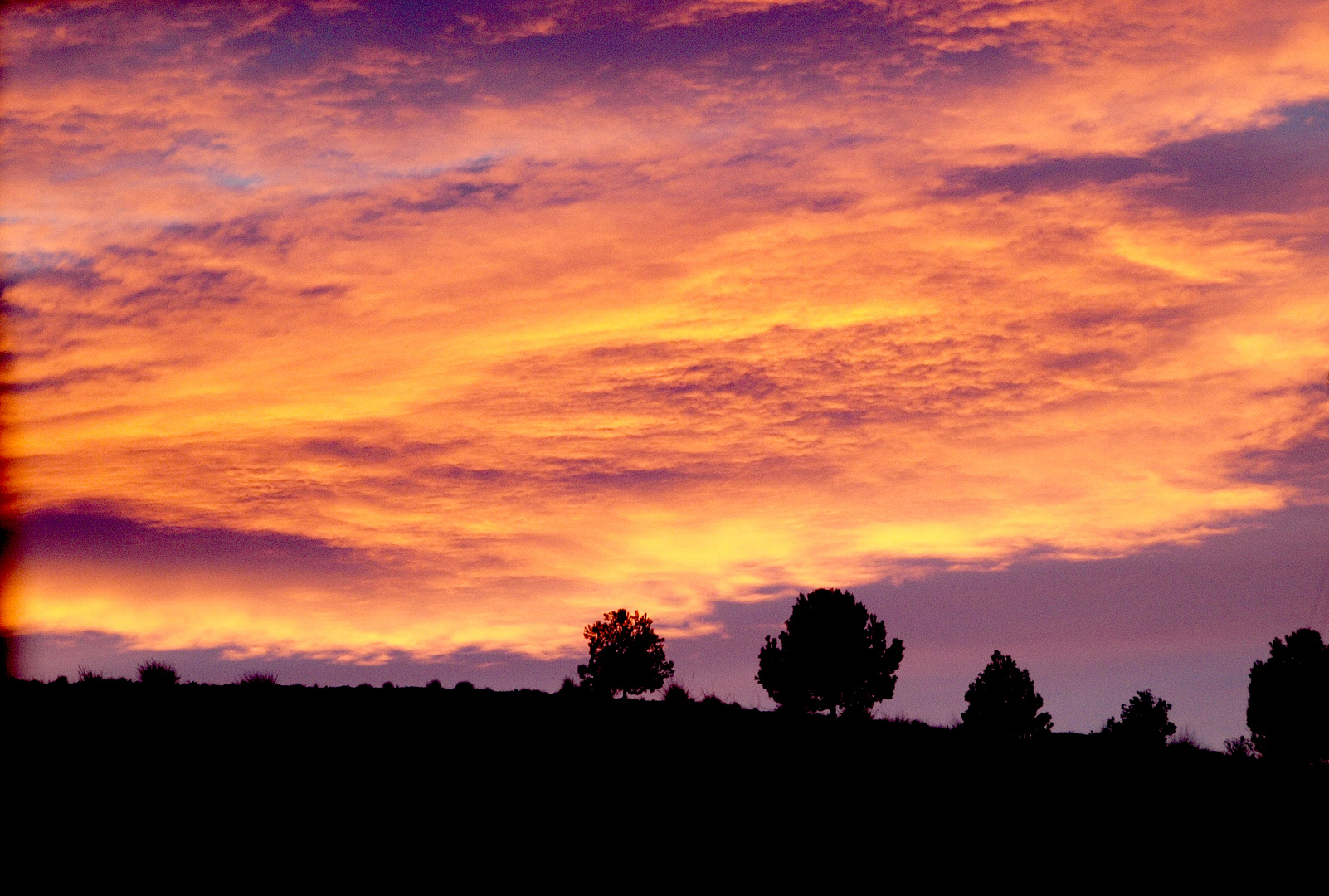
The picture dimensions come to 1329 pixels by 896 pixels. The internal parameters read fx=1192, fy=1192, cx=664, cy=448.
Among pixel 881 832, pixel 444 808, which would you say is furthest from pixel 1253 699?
pixel 444 808

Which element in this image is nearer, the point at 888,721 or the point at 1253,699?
the point at 888,721

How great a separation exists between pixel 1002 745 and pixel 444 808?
21271mm

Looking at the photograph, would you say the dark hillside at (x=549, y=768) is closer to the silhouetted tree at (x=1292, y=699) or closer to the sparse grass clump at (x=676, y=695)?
the sparse grass clump at (x=676, y=695)

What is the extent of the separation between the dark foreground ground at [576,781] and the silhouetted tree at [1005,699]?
43628 mm

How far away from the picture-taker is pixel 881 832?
27.1m

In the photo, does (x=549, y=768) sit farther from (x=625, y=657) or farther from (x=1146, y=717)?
(x=1146, y=717)

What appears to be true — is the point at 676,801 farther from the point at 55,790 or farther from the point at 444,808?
the point at 55,790

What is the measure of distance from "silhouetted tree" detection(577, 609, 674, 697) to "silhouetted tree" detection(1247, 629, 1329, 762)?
4395cm

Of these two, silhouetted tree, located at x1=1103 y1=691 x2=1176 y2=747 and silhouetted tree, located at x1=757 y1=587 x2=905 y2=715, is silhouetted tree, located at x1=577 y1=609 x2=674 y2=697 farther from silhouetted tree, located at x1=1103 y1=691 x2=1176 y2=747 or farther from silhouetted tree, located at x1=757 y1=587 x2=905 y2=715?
silhouetted tree, located at x1=1103 y1=691 x2=1176 y2=747

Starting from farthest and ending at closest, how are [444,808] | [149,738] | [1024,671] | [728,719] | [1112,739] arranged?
[1024,671] < [1112,739] < [728,719] < [149,738] < [444,808]

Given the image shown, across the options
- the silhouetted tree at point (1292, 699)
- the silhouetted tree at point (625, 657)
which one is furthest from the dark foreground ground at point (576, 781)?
the silhouetted tree at point (1292, 699)

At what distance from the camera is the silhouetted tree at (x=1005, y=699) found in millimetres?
80625

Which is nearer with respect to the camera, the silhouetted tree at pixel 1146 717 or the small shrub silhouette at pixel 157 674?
the small shrub silhouette at pixel 157 674

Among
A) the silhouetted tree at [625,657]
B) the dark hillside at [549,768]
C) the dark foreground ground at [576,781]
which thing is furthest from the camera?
the silhouetted tree at [625,657]
